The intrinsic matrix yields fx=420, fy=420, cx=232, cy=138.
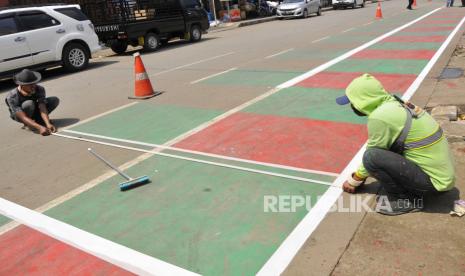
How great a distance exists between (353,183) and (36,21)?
1125 centimetres

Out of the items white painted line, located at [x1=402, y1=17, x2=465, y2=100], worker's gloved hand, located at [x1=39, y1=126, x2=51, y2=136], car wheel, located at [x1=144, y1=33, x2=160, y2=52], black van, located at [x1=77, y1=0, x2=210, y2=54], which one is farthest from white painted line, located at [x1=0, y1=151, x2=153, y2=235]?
car wheel, located at [x1=144, y1=33, x2=160, y2=52]

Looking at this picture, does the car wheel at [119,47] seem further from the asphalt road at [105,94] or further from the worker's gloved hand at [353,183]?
the worker's gloved hand at [353,183]

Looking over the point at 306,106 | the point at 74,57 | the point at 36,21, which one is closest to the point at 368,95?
the point at 306,106

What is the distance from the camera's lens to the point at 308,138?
213 inches

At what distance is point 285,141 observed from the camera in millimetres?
5375

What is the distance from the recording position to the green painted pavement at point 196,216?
3215mm

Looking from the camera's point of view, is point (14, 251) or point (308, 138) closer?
point (14, 251)

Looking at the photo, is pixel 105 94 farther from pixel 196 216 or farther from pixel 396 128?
pixel 396 128

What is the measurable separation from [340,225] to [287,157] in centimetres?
152

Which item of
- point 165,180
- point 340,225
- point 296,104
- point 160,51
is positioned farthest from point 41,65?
point 340,225

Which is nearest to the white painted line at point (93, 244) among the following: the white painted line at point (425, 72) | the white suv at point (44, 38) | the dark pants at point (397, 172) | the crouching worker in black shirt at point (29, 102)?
the dark pants at point (397, 172)

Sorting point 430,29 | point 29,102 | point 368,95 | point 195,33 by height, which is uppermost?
point 368,95

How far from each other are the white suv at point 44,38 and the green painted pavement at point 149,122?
5.71 metres

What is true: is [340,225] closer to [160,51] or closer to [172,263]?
[172,263]
